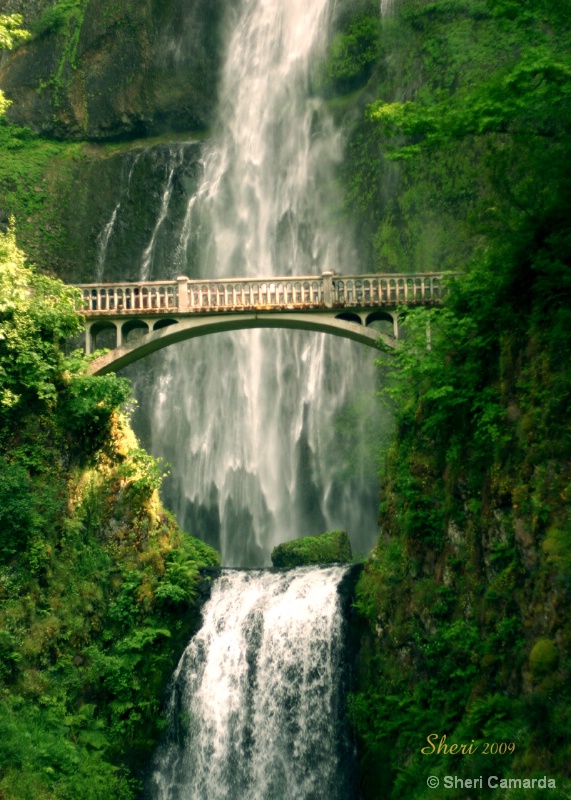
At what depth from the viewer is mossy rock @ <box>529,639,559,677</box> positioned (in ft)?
45.8

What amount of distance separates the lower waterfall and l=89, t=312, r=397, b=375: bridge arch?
6.36 metres

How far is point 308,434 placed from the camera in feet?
118

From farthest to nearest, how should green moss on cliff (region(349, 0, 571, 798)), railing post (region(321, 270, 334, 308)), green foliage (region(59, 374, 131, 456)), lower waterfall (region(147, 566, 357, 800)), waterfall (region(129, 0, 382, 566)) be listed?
A: 1. waterfall (region(129, 0, 382, 566))
2. railing post (region(321, 270, 334, 308))
3. green foliage (region(59, 374, 131, 456))
4. lower waterfall (region(147, 566, 357, 800))
5. green moss on cliff (region(349, 0, 571, 798))

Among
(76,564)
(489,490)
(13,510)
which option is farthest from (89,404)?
(489,490)

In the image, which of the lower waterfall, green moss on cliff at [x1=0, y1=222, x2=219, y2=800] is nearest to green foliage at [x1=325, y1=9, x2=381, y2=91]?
green moss on cliff at [x1=0, y1=222, x2=219, y2=800]

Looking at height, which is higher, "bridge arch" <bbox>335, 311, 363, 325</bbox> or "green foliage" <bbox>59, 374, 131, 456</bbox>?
"bridge arch" <bbox>335, 311, 363, 325</bbox>

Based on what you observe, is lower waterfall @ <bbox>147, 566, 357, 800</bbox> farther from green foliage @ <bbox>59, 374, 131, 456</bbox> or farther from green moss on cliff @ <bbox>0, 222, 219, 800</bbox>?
green foliage @ <bbox>59, 374, 131, 456</bbox>

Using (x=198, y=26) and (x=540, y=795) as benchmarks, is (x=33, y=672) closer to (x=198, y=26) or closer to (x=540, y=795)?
(x=540, y=795)

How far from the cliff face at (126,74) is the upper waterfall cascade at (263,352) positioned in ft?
5.53

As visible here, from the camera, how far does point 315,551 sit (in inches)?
1157

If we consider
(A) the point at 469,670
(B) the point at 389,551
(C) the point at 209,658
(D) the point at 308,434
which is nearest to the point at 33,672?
(C) the point at 209,658

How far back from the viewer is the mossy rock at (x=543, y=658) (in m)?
14.0

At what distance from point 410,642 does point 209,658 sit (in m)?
5.23

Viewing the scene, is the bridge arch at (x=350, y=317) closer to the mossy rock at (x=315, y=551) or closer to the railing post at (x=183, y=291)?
the railing post at (x=183, y=291)
